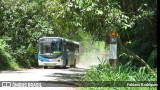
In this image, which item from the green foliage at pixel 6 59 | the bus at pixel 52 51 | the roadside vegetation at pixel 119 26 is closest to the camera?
the roadside vegetation at pixel 119 26

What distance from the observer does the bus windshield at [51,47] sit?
104 feet

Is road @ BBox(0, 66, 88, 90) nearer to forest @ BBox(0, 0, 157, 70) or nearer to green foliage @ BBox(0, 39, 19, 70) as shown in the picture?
forest @ BBox(0, 0, 157, 70)

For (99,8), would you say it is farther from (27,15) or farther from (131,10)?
(27,15)

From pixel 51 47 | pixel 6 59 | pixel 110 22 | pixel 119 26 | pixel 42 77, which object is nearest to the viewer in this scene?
pixel 110 22

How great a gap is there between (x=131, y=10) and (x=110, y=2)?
320 cm

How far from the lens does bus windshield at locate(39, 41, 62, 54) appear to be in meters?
31.7

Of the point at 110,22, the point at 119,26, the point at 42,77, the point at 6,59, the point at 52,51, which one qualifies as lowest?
the point at 42,77

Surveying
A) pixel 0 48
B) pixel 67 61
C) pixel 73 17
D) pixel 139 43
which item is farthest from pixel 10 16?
pixel 73 17

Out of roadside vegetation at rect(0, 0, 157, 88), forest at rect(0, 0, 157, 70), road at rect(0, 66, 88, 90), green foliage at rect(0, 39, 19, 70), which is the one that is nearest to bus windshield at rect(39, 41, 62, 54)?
forest at rect(0, 0, 157, 70)

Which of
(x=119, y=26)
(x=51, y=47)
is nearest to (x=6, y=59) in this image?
(x=51, y=47)

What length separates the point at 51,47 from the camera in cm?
3197

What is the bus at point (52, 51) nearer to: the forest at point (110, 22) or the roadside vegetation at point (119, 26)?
the forest at point (110, 22)

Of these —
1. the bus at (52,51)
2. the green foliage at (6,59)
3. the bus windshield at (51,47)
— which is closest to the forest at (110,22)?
the green foliage at (6,59)

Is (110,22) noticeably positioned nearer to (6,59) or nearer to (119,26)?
(119,26)
